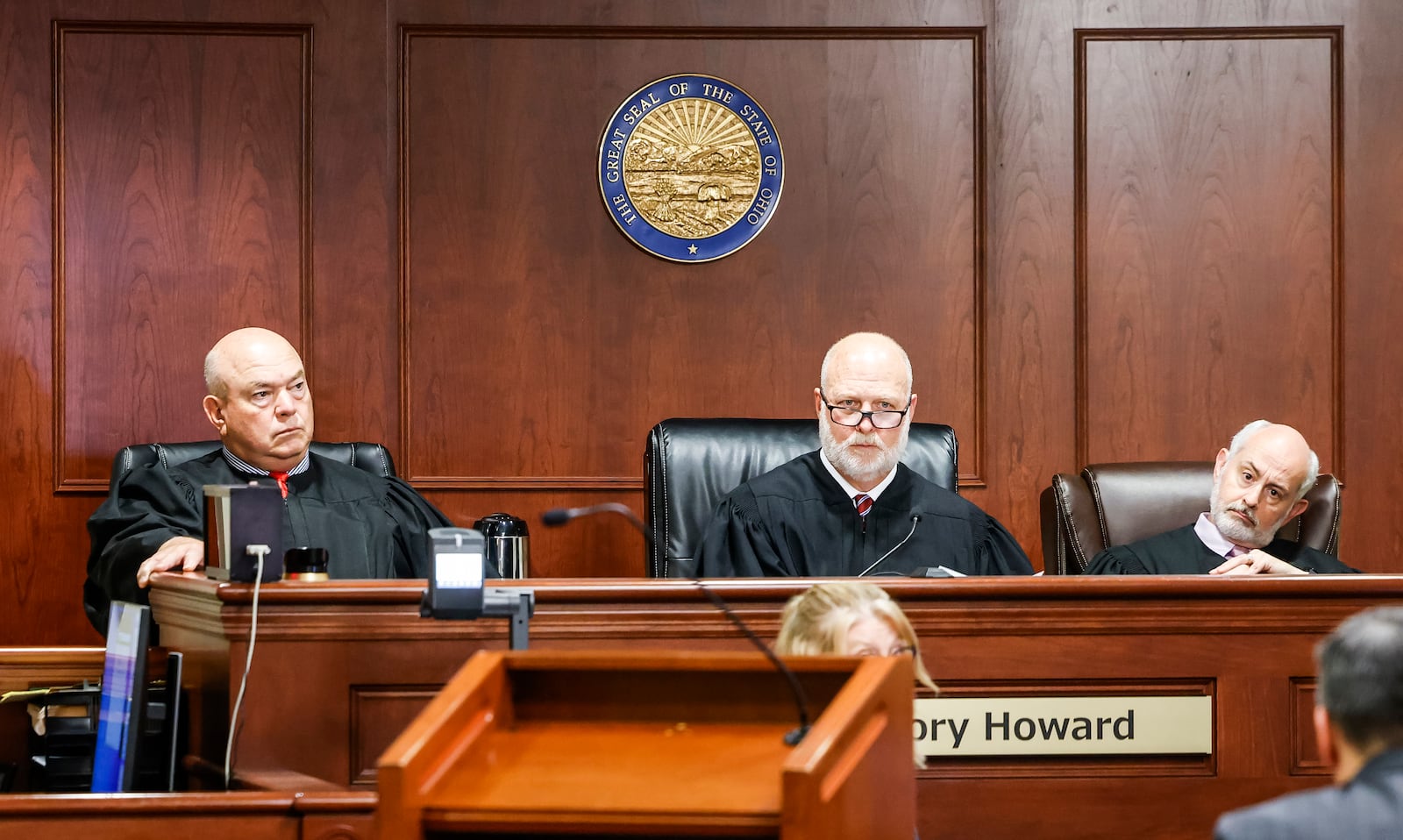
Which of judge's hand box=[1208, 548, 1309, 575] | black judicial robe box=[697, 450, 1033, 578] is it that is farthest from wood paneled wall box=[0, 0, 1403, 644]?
judge's hand box=[1208, 548, 1309, 575]

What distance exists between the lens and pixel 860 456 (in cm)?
381

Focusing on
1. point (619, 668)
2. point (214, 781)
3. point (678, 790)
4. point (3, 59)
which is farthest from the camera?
point (3, 59)

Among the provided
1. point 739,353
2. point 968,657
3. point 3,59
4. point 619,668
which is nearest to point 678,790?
point 619,668

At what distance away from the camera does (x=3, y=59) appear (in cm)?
471

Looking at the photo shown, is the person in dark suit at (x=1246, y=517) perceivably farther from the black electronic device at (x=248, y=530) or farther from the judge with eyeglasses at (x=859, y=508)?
the black electronic device at (x=248, y=530)

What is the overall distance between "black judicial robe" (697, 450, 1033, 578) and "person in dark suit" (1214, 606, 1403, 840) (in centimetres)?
228

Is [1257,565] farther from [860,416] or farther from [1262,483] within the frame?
[860,416]

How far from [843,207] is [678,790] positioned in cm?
358

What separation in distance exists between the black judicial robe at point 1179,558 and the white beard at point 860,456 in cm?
61

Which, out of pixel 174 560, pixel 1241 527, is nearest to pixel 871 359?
Answer: pixel 1241 527

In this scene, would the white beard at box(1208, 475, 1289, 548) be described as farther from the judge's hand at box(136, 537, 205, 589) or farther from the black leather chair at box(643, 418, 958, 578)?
the judge's hand at box(136, 537, 205, 589)

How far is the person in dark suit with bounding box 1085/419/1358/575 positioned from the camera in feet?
12.8

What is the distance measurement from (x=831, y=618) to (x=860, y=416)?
1.77m

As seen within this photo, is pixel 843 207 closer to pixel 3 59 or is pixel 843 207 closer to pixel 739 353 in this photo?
pixel 739 353
